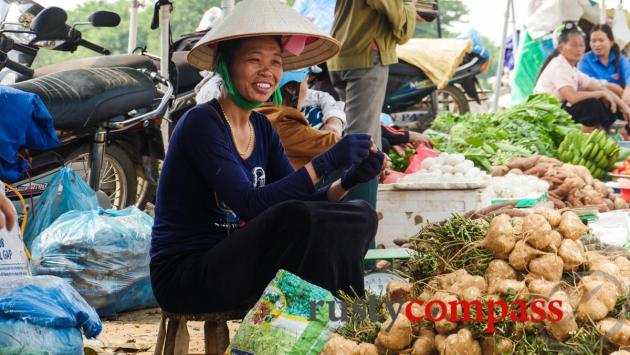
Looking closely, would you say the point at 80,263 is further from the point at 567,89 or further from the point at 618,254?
the point at 567,89

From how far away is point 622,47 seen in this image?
1312 centimetres

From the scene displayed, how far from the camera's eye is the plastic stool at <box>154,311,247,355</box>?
3170 millimetres

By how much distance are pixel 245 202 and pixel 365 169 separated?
469 mm

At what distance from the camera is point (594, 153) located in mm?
8219

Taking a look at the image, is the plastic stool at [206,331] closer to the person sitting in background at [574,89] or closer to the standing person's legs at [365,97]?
the standing person's legs at [365,97]

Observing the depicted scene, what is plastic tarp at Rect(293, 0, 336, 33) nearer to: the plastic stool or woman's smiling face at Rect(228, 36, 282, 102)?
woman's smiling face at Rect(228, 36, 282, 102)

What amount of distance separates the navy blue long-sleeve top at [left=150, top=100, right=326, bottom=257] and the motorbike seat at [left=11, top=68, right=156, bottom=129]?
1.76m

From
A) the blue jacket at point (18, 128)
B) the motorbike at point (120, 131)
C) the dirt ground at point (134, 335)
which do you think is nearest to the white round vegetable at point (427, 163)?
the motorbike at point (120, 131)

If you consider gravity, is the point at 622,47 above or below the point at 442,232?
below

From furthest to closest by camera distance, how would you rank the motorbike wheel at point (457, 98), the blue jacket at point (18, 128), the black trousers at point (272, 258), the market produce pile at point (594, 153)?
the motorbike wheel at point (457, 98)
the market produce pile at point (594, 153)
the blue jacket at point (18, 128)
the black trousers at point (272, 258)

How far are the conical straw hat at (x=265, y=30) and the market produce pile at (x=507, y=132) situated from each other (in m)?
3.95

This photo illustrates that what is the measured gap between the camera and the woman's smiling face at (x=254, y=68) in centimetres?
331

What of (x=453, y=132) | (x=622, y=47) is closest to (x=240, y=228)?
(x=453, y=132)

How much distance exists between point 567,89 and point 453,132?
280 centimetres
